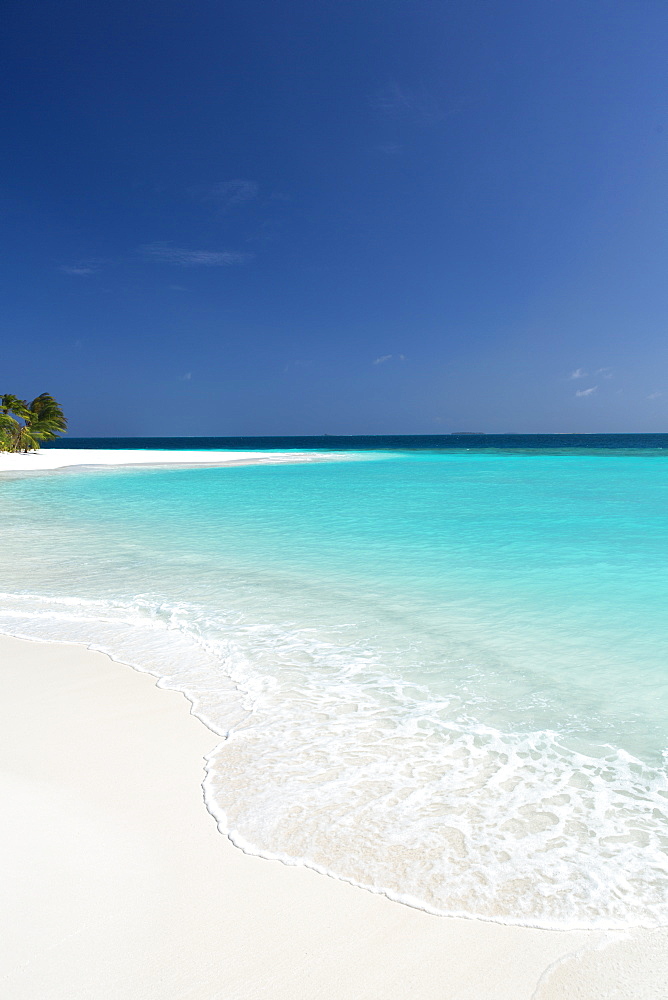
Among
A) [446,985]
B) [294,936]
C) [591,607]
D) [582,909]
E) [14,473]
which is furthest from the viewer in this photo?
[14,473]

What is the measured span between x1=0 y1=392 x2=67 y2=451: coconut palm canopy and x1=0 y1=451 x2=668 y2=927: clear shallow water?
38.6 metres

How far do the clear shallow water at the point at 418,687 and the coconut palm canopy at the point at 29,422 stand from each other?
38.6m

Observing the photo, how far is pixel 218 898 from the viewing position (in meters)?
2.27

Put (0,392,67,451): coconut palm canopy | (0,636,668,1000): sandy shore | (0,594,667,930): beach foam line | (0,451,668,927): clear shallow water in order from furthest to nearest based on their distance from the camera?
(0,392,67,451): coconut palm canopy, (0,451,668,927): clear shallow water, (0,594,667,930): beach foam line, (0,636,668,1000): sandy shore

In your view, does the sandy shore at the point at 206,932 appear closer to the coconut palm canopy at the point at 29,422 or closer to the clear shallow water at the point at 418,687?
the clear shallow water at the point at 418,687

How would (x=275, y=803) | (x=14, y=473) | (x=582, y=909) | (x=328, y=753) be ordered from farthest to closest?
(x=14, y=473) → (x=328, y=753) → (x=275, y=803) → (x=582, y=909)

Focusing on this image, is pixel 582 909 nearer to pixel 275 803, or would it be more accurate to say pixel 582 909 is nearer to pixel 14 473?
pixel 275 803

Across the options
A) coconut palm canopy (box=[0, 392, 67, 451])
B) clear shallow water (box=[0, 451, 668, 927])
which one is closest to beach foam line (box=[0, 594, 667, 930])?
clear shallow water (box=[0, 451, 668, 927])

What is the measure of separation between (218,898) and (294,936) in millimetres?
360

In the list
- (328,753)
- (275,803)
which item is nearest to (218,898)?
(275,803)

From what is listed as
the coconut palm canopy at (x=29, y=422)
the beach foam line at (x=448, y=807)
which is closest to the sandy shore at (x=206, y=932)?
the beach foam line at (x=448, y=807)

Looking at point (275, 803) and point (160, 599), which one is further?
point (160, 599)

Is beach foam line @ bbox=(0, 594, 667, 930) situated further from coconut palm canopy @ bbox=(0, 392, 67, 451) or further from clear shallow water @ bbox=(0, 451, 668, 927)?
coconut palm canopy @ bbox=(0, 392, 67, 451)

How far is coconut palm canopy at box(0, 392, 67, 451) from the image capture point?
4419 cm
